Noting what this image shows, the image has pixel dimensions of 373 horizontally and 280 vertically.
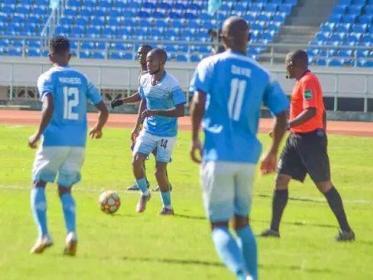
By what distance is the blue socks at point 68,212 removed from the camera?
10812 millimetres

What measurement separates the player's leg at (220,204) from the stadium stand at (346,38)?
3026cm

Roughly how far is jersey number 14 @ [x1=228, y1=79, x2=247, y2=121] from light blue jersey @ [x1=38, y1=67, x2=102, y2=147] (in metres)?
2.69

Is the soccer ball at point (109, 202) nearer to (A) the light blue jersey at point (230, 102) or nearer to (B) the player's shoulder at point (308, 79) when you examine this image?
(B) the player's shoulder at point (308, 79)

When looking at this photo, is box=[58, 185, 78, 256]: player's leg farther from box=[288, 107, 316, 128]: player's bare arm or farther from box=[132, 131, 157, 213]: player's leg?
box=[132, 131, 157, 213]: player's leg

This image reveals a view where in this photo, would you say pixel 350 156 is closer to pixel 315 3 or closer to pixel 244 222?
pixel 244 222

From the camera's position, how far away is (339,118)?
3781cm

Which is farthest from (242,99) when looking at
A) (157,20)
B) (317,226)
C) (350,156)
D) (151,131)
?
(157,20)

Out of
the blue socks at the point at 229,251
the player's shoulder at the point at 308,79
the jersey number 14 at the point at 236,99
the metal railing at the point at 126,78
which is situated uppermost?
the jersey number 14 at the point at 236,99

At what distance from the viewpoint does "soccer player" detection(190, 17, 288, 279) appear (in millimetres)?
8680

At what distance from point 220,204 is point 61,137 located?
2.73 m

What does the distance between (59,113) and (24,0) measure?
3854cm

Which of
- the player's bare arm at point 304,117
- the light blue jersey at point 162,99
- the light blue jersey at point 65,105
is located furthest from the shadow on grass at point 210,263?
the light blue jersey at point 162,99

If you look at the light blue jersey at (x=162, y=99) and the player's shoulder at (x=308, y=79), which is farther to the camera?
the light blue jersey at (x=162, y=99)

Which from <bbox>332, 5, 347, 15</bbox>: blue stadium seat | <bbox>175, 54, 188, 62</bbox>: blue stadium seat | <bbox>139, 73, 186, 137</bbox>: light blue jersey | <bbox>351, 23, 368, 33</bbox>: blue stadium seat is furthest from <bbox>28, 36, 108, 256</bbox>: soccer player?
<bbox>332, 5, 347, 15</bbox>: blue stadium seat
